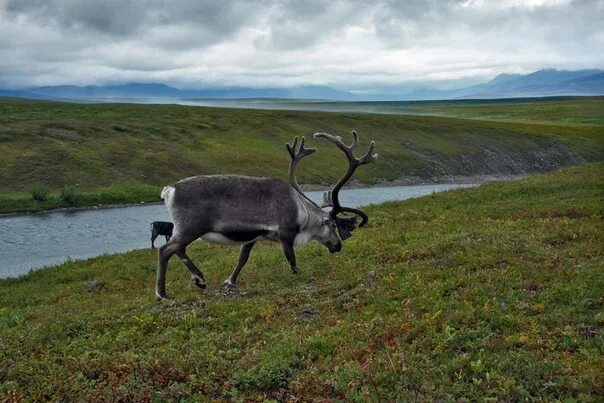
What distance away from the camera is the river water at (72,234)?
36156 mm

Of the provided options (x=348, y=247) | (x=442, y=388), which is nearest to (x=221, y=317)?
(x=442, y=388)

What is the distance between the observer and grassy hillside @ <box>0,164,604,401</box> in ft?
28.1

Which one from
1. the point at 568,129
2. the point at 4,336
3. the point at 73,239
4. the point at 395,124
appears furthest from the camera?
the point at 568,129

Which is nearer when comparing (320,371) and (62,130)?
(320,371)

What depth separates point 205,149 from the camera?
8081cm

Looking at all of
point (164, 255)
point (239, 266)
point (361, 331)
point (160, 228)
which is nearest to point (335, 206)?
point (239, 266)

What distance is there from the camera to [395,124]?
113875 millimetres

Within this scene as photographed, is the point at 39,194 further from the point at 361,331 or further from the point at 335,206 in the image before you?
the point at 361,331

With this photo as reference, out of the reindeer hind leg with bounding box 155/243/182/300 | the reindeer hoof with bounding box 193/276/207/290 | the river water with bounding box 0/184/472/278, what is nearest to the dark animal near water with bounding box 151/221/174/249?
the river water with bounding box 0/184/472/278

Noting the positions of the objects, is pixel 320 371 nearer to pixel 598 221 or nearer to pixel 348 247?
pixel 348 247

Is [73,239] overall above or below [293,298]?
below

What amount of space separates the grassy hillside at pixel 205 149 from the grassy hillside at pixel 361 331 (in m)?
45.0

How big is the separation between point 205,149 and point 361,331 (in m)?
72.2

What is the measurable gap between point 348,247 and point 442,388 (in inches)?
452
